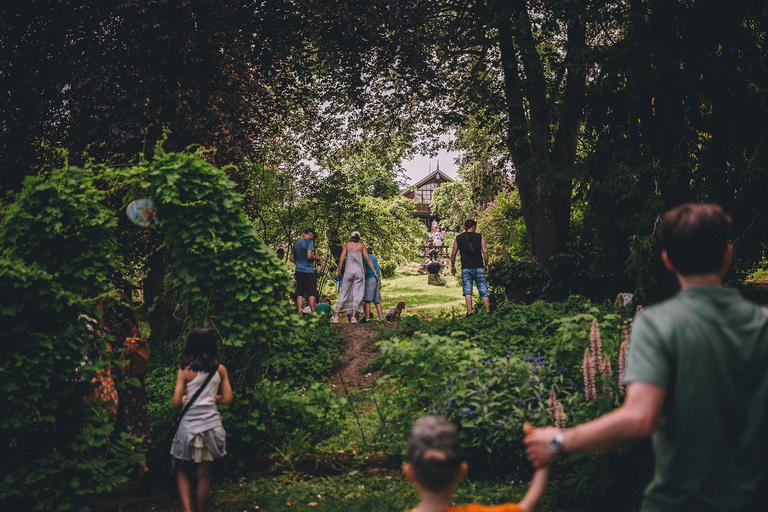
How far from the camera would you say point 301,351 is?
376 inches

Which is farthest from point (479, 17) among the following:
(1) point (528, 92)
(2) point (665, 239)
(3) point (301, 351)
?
(2) point (665, 239)

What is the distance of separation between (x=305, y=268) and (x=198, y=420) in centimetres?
785

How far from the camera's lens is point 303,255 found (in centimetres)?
1226

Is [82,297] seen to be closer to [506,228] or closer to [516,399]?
[516,399]

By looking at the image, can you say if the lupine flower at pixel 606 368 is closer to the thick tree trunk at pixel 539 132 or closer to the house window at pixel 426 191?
the thick tree trunk at pixel 539 132

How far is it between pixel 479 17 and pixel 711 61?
15.5 ft

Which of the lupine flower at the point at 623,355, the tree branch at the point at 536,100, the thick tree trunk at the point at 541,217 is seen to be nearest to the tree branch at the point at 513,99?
the tree branch at the point at 536,100

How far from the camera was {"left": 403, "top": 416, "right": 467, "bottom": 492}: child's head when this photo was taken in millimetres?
1930

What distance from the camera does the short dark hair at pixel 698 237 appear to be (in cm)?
188

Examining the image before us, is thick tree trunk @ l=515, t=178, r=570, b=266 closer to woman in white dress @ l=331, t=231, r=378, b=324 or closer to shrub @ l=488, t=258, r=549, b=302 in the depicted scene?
shrub @ l=488, t=258, r=549, b=302

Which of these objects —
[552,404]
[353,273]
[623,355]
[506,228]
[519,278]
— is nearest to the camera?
[623,355]

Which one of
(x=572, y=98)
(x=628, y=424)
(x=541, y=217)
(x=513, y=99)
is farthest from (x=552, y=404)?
(x=513, y=99)

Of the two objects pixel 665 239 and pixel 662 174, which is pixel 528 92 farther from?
pixel 665 239

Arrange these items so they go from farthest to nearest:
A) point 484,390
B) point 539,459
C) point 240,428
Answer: point 240,428, point 484,390, point 539,459
